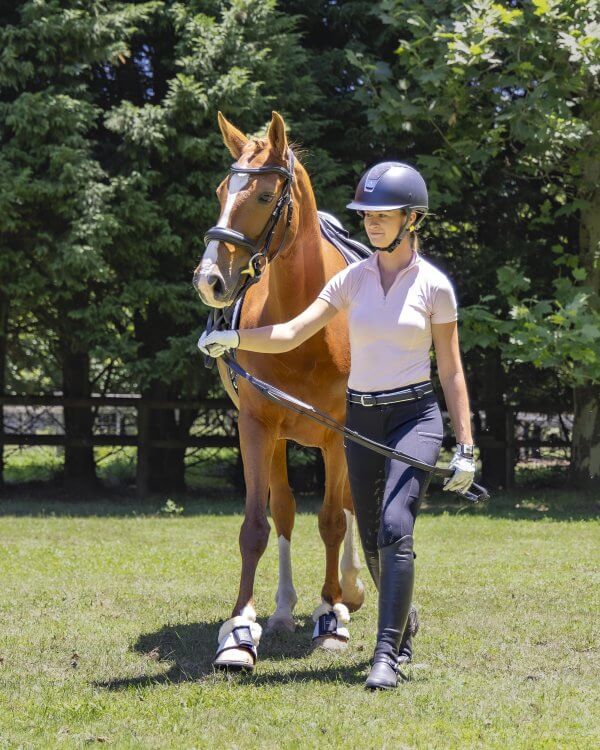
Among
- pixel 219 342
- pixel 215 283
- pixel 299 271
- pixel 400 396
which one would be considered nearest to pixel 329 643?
pixel 400 396

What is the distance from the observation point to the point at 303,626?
593cm

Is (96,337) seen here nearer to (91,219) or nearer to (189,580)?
(91,219)

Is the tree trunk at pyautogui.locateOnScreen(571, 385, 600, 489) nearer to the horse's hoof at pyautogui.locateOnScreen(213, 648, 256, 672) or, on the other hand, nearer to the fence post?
the fence post

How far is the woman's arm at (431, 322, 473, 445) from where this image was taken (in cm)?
439

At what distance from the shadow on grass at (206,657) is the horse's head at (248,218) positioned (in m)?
1.68

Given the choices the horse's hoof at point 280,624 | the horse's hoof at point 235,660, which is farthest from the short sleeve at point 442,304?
the horse's hoof at point 280,624

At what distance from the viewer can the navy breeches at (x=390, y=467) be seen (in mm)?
4285

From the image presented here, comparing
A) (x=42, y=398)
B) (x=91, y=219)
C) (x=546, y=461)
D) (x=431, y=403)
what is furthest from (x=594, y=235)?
(x=431, y=403)

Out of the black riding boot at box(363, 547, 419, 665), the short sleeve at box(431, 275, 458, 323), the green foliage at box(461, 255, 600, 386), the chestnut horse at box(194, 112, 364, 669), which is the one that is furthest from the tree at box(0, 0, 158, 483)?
the short sleeve at box(431, 275, 458, 323)

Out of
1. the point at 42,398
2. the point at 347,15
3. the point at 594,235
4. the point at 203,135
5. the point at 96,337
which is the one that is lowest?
the point at 42,398

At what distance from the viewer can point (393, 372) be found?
4402mm

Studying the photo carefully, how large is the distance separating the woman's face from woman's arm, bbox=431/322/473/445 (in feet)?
1.37

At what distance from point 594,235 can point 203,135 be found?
5.07 metres

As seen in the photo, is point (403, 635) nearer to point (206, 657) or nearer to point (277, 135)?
point (206, 657)
